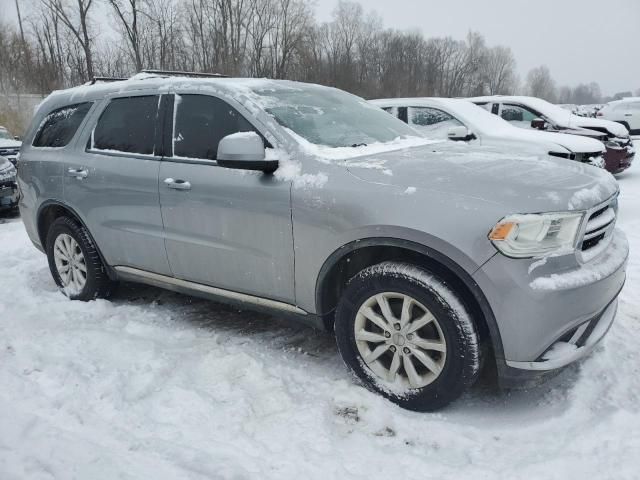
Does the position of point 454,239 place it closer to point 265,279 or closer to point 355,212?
point 355,212

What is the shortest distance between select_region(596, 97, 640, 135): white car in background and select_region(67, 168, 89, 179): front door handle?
60.2 ft

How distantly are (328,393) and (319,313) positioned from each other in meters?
0.44

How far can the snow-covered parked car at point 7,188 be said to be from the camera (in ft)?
28.0

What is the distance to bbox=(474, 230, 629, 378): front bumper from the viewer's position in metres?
2.32

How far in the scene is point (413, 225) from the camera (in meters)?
2.50

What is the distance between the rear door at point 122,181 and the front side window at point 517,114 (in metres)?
7.34

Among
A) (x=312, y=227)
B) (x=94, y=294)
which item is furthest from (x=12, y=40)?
(x=312, y=227)

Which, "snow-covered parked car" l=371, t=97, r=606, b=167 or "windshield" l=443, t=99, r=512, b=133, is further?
"windshield" l=443, t=99, r=512, b=133

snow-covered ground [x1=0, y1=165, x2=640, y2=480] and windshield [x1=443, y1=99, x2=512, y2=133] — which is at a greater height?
windshield [x1=443, y1=99, x2=512, y2=133]

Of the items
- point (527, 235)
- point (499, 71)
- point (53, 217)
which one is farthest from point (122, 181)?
point (499, 71)

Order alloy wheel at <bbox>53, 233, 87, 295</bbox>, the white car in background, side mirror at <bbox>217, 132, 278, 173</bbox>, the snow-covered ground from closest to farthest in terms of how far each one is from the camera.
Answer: the snow-covered ground < side mirror at <bbox>217, 132, 278, 173</bbox> < alloy wheel at <bbox>53, 233, 87, 295</bbox> < the white car in background

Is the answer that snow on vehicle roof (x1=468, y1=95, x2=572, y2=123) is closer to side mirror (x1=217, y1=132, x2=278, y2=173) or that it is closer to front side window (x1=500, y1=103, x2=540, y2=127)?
front side window (x1=500, y1=103, x2=540, y2=127)

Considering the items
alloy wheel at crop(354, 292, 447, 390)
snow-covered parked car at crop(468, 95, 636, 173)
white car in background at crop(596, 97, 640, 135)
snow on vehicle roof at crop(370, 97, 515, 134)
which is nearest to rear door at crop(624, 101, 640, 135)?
white car in background at crop(596, 97, 640, 135)

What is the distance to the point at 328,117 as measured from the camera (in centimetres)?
348
